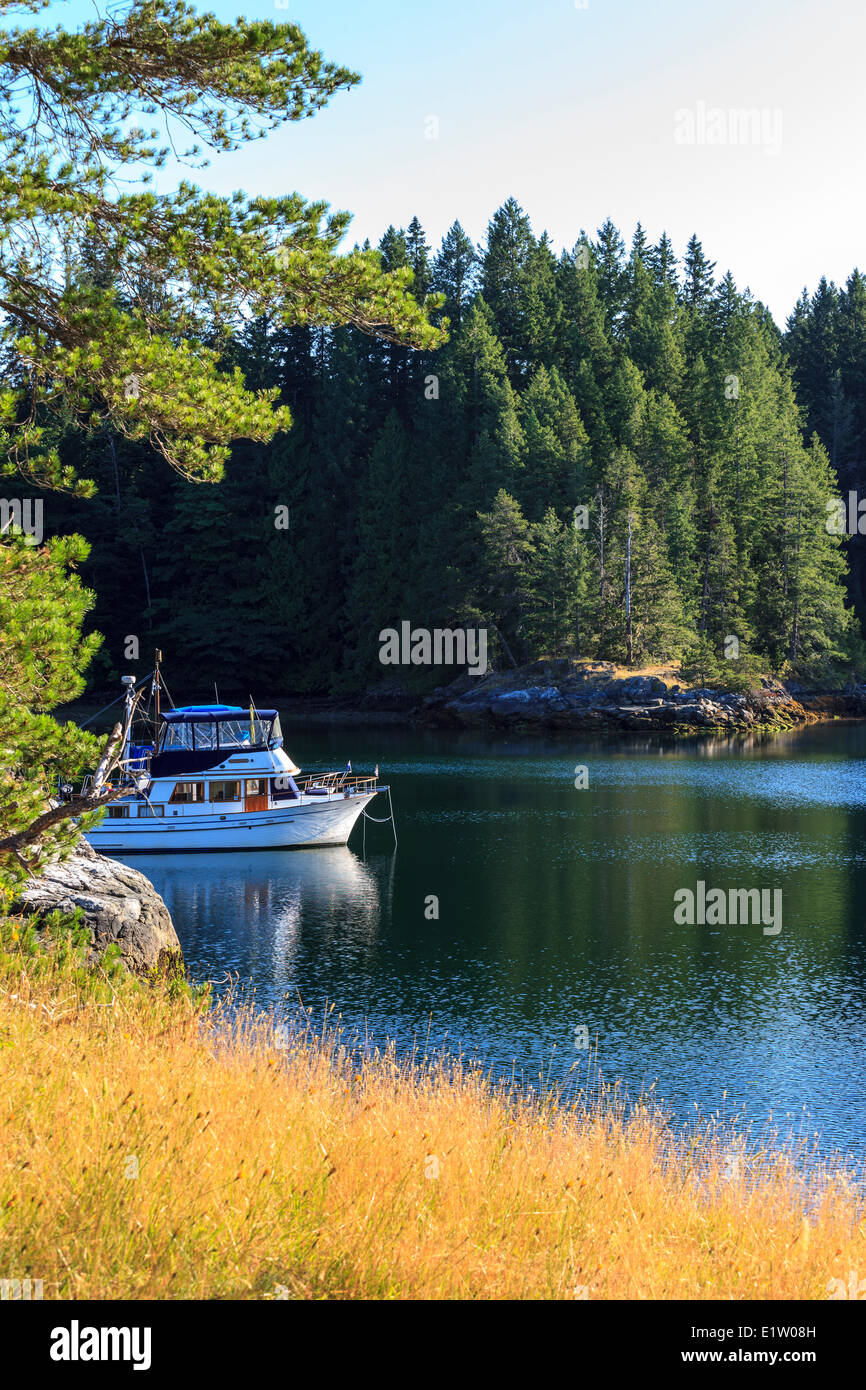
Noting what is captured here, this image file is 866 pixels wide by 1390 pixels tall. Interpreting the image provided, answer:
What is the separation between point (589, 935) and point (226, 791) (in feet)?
53.2

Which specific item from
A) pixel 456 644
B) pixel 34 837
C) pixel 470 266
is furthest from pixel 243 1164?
pixel 470 266

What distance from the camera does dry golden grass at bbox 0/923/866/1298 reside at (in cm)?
586

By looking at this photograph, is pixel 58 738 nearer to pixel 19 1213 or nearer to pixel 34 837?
pixel 34 837

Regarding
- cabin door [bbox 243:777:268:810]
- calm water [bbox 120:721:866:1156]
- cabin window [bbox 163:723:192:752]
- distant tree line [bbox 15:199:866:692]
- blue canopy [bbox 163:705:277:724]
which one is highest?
distant tree line [bbox 15:199:866:692]

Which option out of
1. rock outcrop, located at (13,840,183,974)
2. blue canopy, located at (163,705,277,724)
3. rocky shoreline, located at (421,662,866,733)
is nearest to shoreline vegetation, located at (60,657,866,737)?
rocky shoreline, located at (421,662,866,733)

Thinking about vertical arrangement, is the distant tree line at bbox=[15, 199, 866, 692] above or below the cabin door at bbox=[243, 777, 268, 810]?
above

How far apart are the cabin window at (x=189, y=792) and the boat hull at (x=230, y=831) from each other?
2.82 ft

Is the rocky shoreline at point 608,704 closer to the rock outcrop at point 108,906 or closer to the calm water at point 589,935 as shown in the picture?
the calm water at point 589,935

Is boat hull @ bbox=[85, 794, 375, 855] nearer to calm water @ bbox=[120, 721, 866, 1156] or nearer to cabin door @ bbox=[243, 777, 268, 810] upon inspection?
cabin door @ bbox=[243, 777, 268, 810]

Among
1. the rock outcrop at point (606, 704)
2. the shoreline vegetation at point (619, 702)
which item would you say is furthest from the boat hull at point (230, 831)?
the rock outcrop at point (606, 704)

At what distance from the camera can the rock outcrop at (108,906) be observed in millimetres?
16078

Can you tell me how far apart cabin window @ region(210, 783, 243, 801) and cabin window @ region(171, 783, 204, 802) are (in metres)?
0.41
